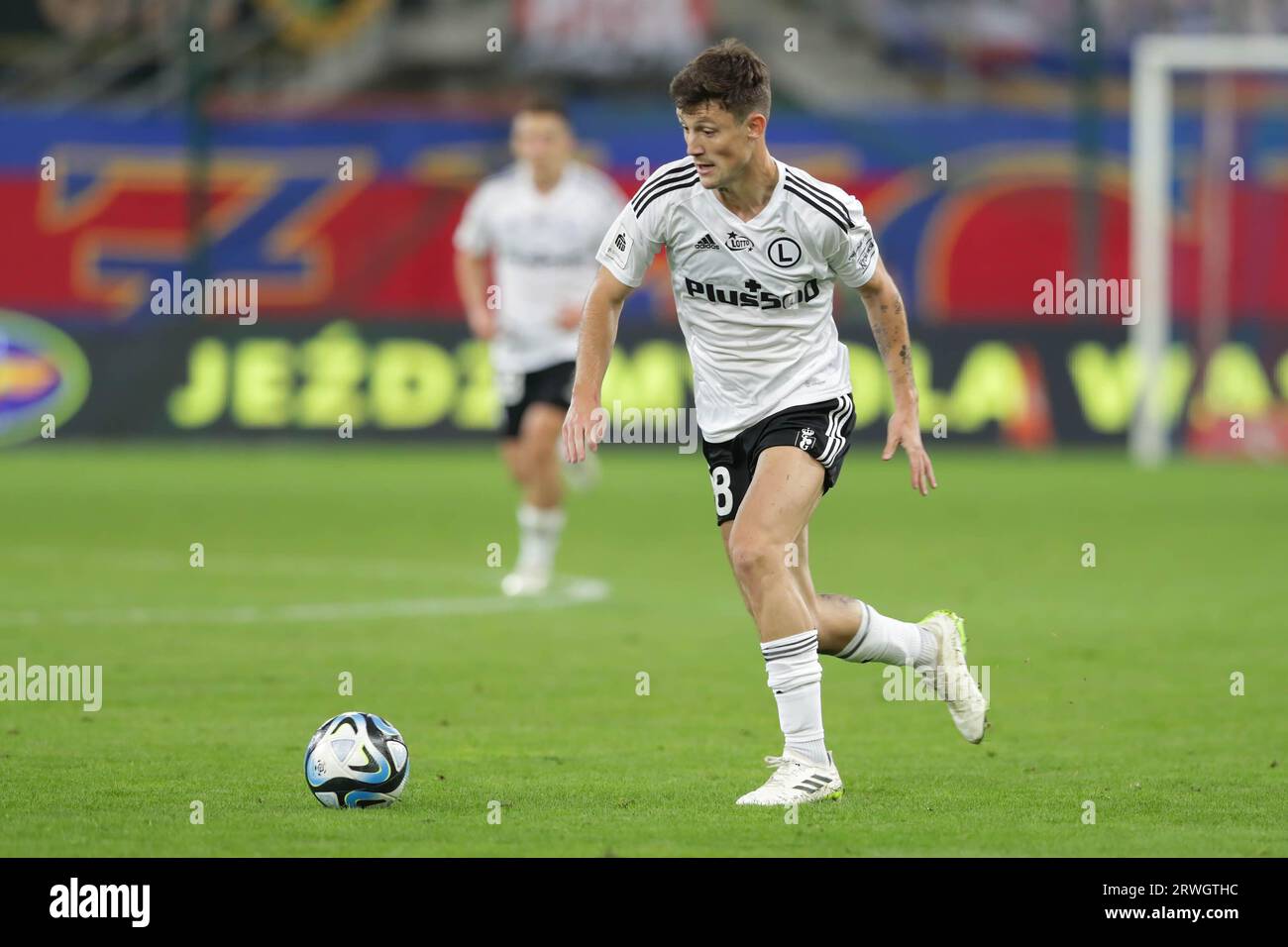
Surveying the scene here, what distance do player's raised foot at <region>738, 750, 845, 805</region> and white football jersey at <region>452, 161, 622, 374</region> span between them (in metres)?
6.93

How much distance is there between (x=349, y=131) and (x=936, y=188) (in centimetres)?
681

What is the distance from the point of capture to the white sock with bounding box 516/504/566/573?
13.5 m

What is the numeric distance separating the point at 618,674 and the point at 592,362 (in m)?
3.13

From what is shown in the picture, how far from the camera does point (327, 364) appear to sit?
2350 cm

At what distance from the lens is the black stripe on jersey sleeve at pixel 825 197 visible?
7.39 m

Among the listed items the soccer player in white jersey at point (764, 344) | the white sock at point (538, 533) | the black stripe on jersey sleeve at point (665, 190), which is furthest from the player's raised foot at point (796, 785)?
the white sock at point (538, 533)

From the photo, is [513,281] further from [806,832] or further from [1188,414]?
[1188,414]

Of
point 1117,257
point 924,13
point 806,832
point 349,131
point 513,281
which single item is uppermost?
point 924,13

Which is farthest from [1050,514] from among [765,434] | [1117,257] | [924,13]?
[924,13]

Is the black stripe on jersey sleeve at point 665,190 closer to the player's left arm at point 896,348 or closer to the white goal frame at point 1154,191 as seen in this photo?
the player's left arm at point 896,348

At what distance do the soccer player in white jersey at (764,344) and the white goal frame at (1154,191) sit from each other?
15320mm

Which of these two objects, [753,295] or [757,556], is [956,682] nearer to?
[757,556]

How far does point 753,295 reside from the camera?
749cm

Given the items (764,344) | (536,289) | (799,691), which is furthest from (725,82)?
(536,289)
